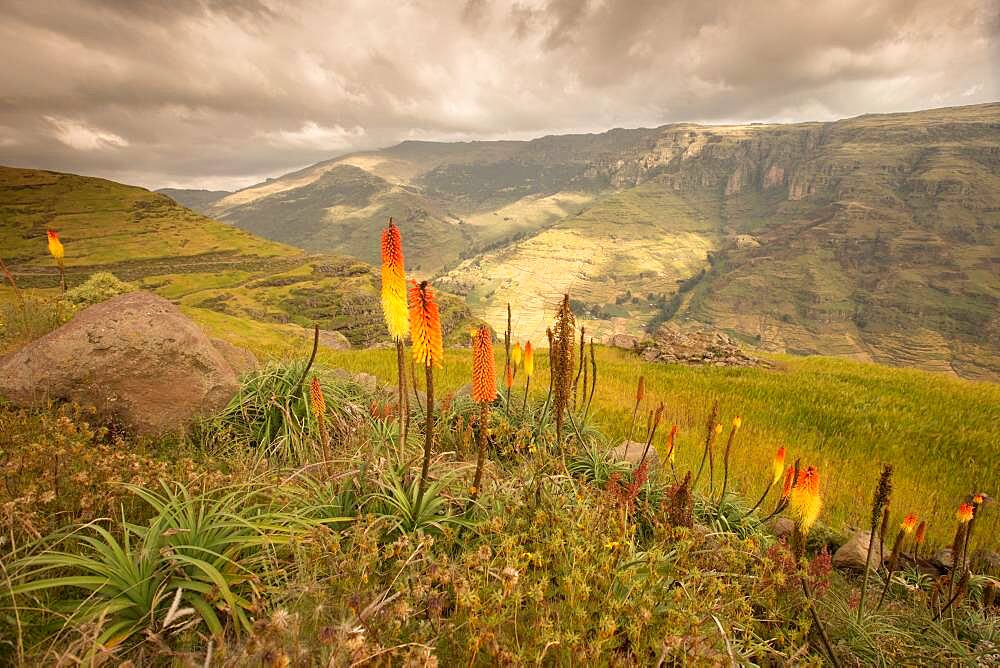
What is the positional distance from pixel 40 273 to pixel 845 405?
205 metres

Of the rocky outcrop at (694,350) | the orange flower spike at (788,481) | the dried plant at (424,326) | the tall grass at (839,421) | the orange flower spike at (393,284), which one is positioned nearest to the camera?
the dried plant at (424,326)

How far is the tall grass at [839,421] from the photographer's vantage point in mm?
7113

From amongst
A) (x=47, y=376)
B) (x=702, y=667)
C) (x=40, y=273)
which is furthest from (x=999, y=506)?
(x=40, y=273)

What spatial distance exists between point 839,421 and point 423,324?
11.4 m

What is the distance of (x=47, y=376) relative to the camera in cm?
635

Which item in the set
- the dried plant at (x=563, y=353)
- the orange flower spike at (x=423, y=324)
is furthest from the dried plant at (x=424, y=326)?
the dried plant at (x=563, y=353)

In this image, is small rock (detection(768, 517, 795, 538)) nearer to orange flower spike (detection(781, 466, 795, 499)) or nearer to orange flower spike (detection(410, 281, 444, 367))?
orange flower spike (detection(781, 466, 795, 499))

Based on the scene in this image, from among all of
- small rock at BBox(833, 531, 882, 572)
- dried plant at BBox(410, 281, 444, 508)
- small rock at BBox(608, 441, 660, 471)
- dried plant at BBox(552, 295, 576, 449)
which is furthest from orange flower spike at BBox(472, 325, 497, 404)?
small rock at BBox(833, 531, 882, 572)


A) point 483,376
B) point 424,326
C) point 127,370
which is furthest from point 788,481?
point 127,370

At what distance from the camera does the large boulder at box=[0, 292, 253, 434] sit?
6422 mm

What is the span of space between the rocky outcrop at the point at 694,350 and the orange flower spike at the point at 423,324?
52.3 feet

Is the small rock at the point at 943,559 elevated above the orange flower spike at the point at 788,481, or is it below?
below

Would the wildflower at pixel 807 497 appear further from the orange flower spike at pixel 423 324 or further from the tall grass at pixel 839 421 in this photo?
the orange flower spike at pixel 423 324

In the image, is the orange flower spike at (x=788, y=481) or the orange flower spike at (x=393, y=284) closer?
the orange flower spike at (x=393, y=284)
